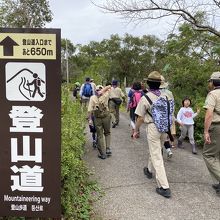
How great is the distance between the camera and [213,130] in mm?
5828

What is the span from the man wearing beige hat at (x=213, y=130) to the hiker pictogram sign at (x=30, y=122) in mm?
2869

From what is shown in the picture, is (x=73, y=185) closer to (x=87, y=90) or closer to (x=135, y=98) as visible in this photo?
(x=135, y=98)

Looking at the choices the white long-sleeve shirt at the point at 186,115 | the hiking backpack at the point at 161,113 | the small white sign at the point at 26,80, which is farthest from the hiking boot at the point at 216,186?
the small white sign at the point at 26,80

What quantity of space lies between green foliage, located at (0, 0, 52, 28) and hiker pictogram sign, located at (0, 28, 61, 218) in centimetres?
2544

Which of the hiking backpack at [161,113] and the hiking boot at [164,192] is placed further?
the hiking backpack at [161,113]

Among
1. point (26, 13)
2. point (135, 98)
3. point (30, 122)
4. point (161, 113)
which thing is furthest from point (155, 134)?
point (26, 13)

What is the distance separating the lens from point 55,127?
11.8 feet

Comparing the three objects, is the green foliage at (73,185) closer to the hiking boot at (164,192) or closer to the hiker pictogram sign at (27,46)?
the hiking boot at (164,192)

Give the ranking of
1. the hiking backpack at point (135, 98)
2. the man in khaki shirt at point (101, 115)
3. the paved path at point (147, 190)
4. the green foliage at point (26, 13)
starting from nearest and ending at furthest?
the paved path at point (147, 190), the man in khaki shirt at point (101, 115), the hiking backpack at point (135, 98), the green foliage at point (26, 13)

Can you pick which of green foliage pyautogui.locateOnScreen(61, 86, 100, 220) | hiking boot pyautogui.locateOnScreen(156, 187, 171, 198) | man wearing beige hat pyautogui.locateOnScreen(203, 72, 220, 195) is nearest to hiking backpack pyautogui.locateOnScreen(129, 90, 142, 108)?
green foliage pyautogui.locateOnScreen(61, 86, 100, 220)

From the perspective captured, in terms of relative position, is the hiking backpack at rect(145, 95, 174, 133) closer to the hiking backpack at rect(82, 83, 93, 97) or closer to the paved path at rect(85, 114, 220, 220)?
the paved path at rect(85, 114, 220, 220)

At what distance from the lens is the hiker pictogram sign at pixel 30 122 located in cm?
353

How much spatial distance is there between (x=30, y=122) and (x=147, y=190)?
2.87m

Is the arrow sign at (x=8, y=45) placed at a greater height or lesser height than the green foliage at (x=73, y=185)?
greater
